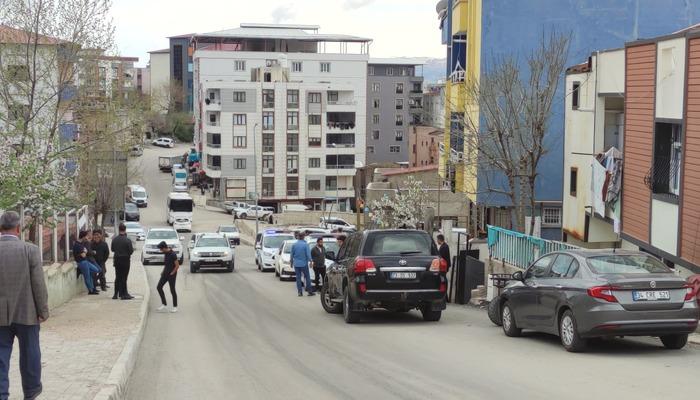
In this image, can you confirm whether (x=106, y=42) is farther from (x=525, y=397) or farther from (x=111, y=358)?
(x=525, y=397)

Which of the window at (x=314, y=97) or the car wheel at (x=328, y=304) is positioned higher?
the window at (x=314, y=97)

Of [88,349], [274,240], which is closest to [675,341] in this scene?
[88,349]

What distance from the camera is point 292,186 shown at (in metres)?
97.5

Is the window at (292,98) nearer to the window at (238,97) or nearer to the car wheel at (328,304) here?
the window at (238,97)

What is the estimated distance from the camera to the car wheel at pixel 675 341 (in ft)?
43.7

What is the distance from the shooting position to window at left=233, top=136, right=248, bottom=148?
95.5 m

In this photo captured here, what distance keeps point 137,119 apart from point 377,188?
45574 mm

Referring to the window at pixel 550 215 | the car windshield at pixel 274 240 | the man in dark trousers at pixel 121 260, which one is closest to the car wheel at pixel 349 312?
the man in dark trousers at pixel 121 260

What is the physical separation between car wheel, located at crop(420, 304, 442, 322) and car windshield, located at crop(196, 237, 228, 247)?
22.9m

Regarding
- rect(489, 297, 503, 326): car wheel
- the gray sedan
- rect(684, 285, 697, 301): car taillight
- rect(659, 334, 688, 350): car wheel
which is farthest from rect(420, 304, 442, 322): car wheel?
rect(684, 285, 697, 301): car taillight

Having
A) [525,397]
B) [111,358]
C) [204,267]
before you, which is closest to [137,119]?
[204,267]

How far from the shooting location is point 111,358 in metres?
12.7

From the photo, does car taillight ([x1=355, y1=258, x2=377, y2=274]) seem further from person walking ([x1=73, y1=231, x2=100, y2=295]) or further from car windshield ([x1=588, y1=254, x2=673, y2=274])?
person walking ([x1=73, y1=231, x2=100, y2=295])

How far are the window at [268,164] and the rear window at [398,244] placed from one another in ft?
256
